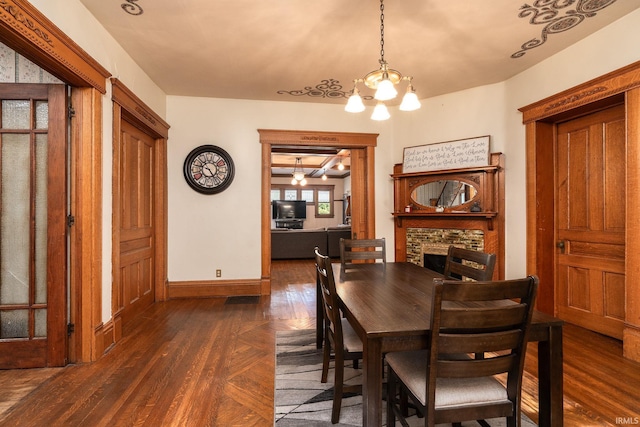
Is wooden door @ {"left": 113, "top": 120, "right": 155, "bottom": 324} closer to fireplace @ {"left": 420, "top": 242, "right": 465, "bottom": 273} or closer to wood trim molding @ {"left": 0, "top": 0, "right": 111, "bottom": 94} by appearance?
wood trim molding @ {"left": 0, "top": 0, "right": 111, "bottom": 94}

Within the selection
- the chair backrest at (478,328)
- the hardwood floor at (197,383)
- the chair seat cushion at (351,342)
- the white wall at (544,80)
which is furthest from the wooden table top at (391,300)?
the white wall at (544,80)

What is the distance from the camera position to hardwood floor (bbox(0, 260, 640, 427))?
1.77 metres

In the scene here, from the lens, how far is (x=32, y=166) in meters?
2.33

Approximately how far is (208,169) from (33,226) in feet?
6.81

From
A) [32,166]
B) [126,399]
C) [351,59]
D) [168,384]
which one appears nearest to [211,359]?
[168,384]

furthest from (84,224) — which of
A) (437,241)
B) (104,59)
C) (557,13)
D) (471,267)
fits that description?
(557,13)

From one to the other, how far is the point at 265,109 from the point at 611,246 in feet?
13.4

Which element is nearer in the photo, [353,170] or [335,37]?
[335,37]

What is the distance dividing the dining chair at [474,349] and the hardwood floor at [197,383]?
2.66 ft

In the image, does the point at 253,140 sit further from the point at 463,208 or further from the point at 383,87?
the point at 463,208

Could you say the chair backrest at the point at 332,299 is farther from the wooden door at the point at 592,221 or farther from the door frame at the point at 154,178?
the wooden door at the point at 592,221

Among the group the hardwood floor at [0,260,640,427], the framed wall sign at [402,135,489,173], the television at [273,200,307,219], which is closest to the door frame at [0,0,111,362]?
the hardwood floor at [0,260,640,427]

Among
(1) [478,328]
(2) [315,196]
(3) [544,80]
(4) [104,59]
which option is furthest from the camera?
(2) [315,196]

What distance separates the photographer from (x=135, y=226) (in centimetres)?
344
